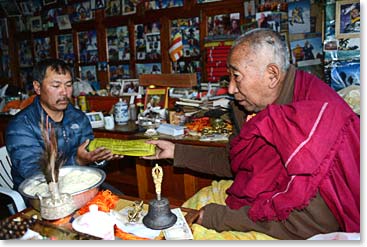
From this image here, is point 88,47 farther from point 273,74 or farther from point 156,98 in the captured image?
point 273,74

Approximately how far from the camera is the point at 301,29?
258 cm

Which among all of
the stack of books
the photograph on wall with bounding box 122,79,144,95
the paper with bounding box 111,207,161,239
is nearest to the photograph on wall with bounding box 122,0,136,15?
the photograph on wall with bounding box 122,79,144,95

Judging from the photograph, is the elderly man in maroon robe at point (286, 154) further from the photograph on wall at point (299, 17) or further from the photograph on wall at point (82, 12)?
the photograph on wall at point (82, 12)

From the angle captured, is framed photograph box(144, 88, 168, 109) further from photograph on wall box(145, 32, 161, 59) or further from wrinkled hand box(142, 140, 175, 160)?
wrinkled hand box(142, 140, 175, 160)

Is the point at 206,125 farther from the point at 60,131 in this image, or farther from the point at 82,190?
the point at 82,190

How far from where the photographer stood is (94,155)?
71.9 inches

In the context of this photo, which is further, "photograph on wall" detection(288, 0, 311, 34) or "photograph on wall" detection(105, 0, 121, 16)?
"photograph on wall" detection(105, 0, 121, 16)

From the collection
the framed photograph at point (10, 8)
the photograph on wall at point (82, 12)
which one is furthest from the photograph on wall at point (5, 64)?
the photograph on wall at point (82, 12)

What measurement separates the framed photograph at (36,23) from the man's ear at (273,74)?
11.8 feet

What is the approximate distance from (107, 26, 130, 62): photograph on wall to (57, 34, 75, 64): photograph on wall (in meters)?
0.57

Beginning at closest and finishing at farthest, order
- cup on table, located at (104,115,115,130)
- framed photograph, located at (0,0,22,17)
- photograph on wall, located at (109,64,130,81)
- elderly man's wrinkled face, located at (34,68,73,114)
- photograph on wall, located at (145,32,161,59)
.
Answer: elderly man's wrinkled face, located at (34,68,73,114)
cup on table, located at (104,115,115,130)
photograph on wall, located at (145,32,161,59)
photograph on wall, located at (109,64,130,81)
framed photograph, located at (0,0,22,17)

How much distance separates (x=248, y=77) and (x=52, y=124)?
116cm

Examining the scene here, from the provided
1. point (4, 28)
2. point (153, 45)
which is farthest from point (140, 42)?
point (4, 28)

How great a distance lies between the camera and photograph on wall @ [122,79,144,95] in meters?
3.55
